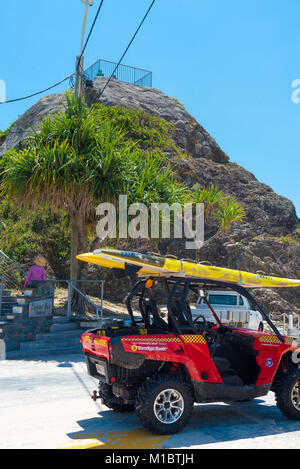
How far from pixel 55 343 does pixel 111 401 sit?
5.97 m

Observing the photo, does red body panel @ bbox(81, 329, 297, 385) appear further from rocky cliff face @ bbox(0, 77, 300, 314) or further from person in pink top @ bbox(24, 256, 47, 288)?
rocky cliff face @ bbox(0, 77, 300, 314)

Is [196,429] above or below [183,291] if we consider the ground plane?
below

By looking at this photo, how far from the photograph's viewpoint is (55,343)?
1187 centimetres

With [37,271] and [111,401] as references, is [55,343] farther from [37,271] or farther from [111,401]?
[111,401]

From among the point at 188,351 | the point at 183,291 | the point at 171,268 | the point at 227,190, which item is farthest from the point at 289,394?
the point at 227,190

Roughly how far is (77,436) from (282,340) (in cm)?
313

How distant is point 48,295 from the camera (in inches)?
480

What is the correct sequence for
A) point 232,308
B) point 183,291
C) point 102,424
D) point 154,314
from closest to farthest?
point 102,424
point 183,291
point 154,314
point 232,308

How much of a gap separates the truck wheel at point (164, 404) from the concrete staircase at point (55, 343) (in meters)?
6.59

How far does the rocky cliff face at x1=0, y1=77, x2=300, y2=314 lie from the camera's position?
27516 mm

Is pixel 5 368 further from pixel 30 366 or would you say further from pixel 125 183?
pixel 125 183

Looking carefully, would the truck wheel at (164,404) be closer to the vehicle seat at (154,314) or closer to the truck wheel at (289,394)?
the vehicle seat at (154,314)

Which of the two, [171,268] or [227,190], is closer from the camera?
[171,268]

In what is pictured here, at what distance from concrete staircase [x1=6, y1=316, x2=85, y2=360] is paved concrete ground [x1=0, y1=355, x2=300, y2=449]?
9.26 feet
